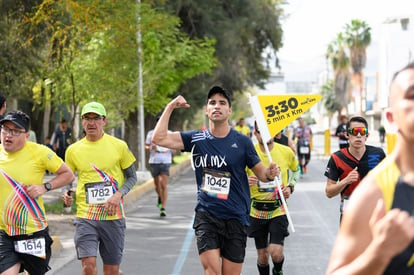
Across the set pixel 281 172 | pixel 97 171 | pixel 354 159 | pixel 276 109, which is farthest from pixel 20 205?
pixel 281 172

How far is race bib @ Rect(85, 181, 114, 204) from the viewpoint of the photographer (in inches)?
289

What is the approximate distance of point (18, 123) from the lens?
6.23 metres

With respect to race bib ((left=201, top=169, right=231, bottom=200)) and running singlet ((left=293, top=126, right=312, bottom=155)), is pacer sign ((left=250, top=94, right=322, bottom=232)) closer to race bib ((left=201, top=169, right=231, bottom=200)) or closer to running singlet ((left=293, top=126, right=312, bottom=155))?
race bib ((left=201, top=169, right=231, bottom=200))

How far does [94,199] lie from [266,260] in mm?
2070

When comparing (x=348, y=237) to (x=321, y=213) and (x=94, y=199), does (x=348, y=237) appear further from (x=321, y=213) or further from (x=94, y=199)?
(x=321, y=213)

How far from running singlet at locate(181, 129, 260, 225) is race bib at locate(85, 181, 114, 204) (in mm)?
1100

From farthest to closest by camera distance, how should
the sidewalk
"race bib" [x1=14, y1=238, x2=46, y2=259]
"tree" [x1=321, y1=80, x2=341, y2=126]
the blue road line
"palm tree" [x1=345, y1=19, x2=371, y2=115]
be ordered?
"tree" [x1=321, y1=80, x2=341, y2=126] < "palm tree" [x1=345, y1=19, x2=371, y2=115] < the sidewalk < the blue road line < "race bib" [x1=14, y1=238, x2=46, y2=259]

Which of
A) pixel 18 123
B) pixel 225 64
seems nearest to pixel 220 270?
pixel 18 123

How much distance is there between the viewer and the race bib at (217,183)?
6.52 metres

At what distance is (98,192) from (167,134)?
42.8 inches

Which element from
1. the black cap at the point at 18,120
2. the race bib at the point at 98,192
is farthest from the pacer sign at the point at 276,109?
the black cap at the point at 18,120

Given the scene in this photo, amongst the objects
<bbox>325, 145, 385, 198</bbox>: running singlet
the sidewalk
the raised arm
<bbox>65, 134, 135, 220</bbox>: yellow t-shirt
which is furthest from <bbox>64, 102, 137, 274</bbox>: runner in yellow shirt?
the sidewalk

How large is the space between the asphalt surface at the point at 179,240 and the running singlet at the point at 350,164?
90.2 inches

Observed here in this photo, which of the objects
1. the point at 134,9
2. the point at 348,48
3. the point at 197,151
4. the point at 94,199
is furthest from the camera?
the point at 348,48
